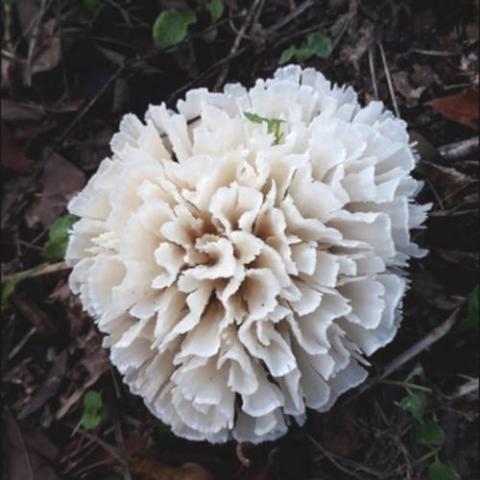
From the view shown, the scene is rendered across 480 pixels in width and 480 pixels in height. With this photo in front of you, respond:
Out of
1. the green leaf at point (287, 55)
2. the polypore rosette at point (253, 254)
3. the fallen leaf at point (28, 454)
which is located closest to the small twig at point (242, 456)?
the polypore rosette at point (253, 254)

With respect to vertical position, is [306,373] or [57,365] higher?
[306,373]

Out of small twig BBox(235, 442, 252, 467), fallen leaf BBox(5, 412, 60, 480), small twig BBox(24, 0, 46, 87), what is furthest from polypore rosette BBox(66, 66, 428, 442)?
small twig BBox(24, 0, 46, 87)

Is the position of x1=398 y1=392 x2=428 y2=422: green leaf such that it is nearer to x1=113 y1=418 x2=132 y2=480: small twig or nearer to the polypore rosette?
the polypore rosette

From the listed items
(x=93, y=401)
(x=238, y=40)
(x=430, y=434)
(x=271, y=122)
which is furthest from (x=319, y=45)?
(x=93, y=401)

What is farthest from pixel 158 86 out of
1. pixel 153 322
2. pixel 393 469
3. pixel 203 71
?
pixel 393 469

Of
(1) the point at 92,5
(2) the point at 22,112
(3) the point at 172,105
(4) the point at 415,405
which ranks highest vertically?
(1) the point at 92,5

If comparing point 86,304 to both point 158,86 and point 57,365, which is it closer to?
point 57,365

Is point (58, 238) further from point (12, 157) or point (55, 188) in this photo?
point (12, 157)
